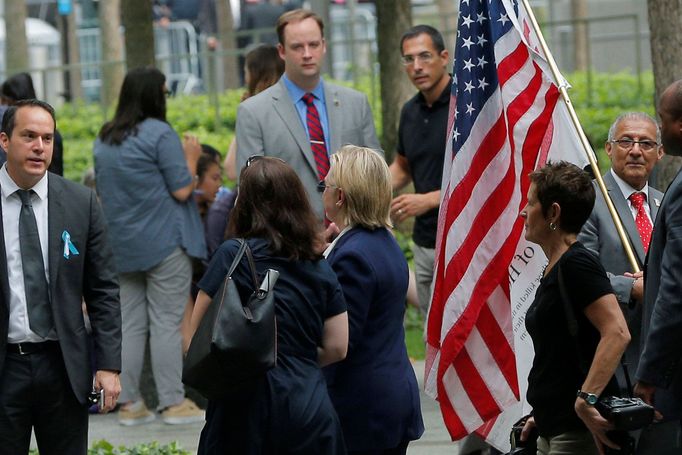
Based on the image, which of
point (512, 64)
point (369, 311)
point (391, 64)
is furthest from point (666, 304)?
point (391, 64)

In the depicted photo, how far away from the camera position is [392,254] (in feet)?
19.6

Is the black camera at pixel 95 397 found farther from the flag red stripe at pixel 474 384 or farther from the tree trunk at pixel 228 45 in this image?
the tree trunk at pixel 228 45

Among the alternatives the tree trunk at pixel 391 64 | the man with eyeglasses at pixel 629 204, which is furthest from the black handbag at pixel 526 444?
the tree trunk at pixel 391 64

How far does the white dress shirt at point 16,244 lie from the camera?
19.7ft

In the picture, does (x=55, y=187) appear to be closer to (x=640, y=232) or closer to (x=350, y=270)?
(x=350, y=270)

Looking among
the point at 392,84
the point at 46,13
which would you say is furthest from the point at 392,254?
the point at 46,13

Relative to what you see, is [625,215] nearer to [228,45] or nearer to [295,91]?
[295,91]

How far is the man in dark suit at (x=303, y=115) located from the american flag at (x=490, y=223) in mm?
1545

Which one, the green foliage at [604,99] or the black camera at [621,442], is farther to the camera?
the green foliage at [604,99]

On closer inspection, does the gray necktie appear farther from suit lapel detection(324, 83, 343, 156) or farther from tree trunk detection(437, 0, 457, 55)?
tree trunk detection(437, 0, 457, 55)

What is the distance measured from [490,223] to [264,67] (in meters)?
2.99

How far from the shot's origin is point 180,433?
923 centimetres

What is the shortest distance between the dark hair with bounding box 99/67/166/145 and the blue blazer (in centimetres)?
354

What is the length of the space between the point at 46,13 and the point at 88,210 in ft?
86.3
